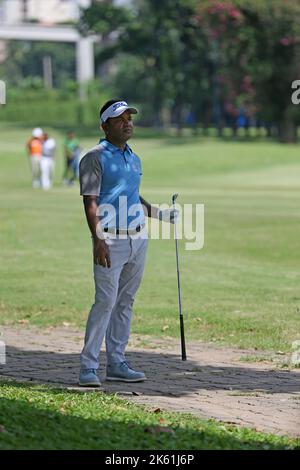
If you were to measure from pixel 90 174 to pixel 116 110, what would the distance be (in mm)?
540

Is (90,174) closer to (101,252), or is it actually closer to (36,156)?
(101,252)

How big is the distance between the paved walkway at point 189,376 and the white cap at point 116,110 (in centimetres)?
203

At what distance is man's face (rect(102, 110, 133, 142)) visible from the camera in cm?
981

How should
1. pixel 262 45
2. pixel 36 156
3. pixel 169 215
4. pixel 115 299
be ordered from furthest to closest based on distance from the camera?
pixel 262 45 → pixel 36 156 → pixel 169 215 → pixel 115 299

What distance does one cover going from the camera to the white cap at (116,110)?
9789 millimetres

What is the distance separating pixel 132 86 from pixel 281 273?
96598 millimetres

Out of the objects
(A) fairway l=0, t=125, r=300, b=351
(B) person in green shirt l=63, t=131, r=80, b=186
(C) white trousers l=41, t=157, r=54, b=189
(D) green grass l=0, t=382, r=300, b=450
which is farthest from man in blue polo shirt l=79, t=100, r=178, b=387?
(B) person in green shirt l=63, t=131, r=80, b=186

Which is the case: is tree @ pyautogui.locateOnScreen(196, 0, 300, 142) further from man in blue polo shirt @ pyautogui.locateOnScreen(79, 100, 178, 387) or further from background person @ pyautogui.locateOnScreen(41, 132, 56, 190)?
man in blue polo shirt @ pyautogui.locateOnScreen(79, 100, 178, 387)

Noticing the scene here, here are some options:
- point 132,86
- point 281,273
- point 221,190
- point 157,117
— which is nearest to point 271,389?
point 281,273

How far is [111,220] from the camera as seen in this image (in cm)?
979

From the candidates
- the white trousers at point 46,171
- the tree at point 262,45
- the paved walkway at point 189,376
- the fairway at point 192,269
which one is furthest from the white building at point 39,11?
the paved walkway at point 189,376

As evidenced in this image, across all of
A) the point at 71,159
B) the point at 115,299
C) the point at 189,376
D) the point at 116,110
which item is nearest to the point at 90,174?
the point at 116,110

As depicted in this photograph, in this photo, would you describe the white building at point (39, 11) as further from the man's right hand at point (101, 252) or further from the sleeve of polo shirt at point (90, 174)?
the man's right hand at point (101, 252)
